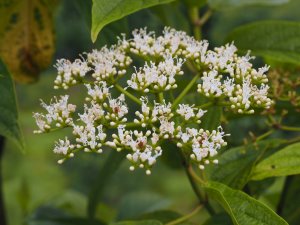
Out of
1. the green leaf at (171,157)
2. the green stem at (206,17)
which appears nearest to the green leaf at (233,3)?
the green stem at (206,17)

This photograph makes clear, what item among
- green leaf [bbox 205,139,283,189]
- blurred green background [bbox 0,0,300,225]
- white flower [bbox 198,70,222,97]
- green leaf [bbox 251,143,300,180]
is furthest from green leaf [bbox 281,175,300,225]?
blurred green background [bbox 0,0,300,225]

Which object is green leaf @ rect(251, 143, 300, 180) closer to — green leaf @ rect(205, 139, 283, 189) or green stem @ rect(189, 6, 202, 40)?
green leaf @ rect(205, 139, 283, 189)

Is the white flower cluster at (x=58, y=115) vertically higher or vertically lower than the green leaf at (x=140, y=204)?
→ higher

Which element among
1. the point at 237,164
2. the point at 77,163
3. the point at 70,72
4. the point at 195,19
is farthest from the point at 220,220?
the point at 77,163

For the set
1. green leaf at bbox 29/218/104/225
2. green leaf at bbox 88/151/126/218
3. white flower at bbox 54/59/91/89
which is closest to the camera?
white flower at bbox 54/59/91/89

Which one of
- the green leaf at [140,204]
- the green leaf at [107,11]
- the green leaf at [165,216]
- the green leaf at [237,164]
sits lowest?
the green leaf at [140,204]

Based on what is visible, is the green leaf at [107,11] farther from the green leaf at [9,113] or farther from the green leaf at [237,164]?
the green leaf at [237,164]

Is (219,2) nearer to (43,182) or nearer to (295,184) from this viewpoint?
(295,184)
